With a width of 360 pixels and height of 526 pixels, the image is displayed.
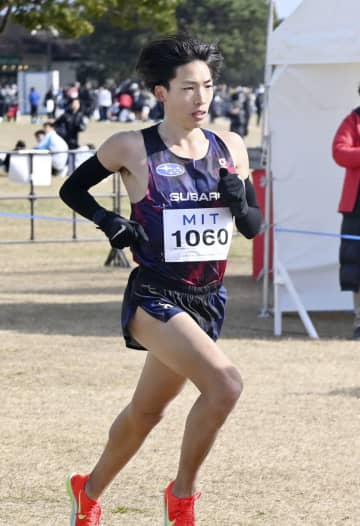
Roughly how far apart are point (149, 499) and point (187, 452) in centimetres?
95

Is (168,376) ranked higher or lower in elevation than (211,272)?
lower

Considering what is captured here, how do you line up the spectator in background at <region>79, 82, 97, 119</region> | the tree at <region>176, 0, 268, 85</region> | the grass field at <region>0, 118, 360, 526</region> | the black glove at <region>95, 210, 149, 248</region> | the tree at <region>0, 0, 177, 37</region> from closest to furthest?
the black glove at <region>95, 210, 149, 248</region> → the grass field at <region>0, 118, 360, 526</region> → the tree at <region>0, 0, 177, 37</region> → the spectator in background at <region>79, 82, 97, 119</region> → the tree at <region>176, 0, 268, 85</region>

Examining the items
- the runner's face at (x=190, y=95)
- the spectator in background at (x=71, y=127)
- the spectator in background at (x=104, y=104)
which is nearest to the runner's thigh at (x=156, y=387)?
the runner's face at (x=190, y=95)

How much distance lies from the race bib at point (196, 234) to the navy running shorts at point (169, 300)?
10 cm

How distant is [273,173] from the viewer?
10.5 m

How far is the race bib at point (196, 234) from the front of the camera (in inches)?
179

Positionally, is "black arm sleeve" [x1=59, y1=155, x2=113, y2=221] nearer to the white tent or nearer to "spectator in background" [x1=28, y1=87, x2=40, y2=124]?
the white tent

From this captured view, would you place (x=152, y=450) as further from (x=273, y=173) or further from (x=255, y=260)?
(x=255, y=260)

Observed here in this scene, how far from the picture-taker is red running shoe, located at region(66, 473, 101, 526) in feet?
15.6

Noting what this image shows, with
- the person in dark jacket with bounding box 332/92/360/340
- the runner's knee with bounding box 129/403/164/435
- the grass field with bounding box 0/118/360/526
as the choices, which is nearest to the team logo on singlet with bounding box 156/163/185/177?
the runner's knee with bounding box 129/403/164/435

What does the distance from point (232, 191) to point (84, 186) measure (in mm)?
608

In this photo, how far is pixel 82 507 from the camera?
189 inches

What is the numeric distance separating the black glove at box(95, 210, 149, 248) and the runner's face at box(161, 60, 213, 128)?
0.43 m

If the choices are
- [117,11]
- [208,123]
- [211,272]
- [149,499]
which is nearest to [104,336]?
[149,499]
